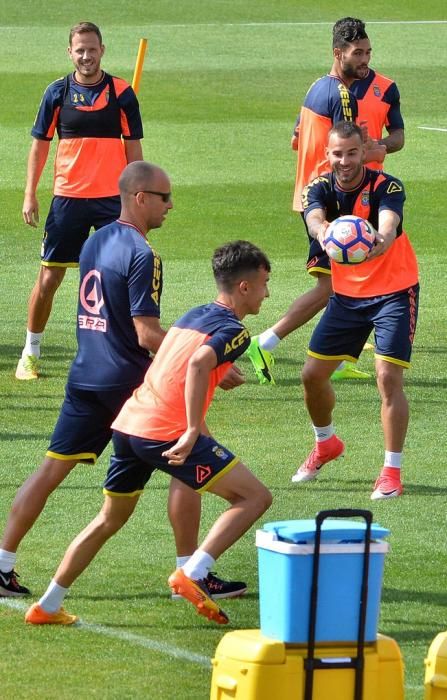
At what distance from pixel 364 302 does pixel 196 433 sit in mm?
2993

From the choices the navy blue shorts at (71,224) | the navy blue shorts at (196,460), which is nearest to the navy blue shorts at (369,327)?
the navy blue shorts at (196,460)

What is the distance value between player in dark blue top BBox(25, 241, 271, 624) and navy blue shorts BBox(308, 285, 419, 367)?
2478mm

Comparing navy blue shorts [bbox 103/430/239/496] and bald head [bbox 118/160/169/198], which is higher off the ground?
bald head [bbox 118/160/169/198]

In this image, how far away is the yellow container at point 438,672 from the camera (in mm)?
5773

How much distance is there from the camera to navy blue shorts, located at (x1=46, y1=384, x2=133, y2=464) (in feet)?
25.5

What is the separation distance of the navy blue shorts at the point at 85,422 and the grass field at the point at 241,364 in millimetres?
732

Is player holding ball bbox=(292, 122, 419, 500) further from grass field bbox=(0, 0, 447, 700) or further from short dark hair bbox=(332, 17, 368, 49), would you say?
short dark hair bbox=(332, 17, 368, 49)

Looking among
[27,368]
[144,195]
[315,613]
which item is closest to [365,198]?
[144,195]

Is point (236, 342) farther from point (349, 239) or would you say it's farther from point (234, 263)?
point (349, 239)

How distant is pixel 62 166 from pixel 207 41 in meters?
23.2

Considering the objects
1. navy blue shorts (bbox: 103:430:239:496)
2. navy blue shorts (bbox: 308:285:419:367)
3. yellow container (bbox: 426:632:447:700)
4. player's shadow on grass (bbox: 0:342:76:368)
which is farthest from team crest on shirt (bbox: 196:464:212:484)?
player's shadow on grass (bbox: 0:342:76:368)

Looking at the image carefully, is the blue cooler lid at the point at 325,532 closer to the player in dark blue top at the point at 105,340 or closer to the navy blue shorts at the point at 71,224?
the player in dark blue top at the point at 105,340

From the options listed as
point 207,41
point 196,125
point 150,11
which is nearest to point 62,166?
point 196,125

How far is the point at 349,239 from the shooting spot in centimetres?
952
